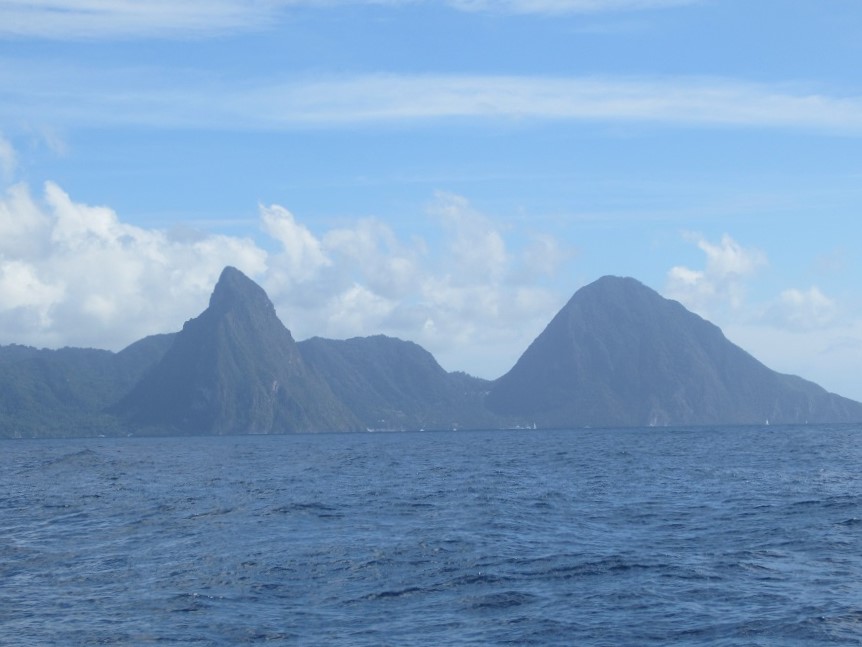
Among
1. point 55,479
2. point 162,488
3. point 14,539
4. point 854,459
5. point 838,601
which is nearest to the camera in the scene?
point 838,601

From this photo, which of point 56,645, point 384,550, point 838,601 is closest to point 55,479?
point 384,550

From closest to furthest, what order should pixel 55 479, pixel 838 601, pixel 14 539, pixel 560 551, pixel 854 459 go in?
pixel 838 601 < pixel 560 551 < pixel 14 539 < pixel 55 479 < pixel 854 459

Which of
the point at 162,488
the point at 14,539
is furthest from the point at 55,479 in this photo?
the point at 14,539

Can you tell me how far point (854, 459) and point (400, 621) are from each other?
2939 inches

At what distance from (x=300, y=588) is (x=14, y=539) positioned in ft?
61.4

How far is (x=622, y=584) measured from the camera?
1357 inches

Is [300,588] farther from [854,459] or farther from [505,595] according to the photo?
[854,459]

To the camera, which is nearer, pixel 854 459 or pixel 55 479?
pixel 55 479

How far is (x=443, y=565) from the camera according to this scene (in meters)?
38.1

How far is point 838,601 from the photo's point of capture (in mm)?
31281

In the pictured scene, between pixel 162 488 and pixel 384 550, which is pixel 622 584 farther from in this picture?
pixel 162 488

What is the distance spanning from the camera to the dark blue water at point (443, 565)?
29.5 metres

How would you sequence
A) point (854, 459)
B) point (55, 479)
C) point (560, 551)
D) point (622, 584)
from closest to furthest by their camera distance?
point (622, 584) → point (560, 551) → point (55, 479) → point (854, 459)

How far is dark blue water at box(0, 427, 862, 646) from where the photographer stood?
29516 millimetres
